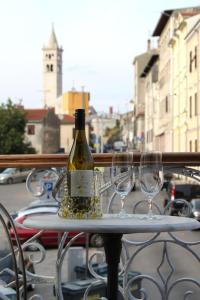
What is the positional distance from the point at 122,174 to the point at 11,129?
7917cm

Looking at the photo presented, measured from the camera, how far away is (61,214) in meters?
3.23

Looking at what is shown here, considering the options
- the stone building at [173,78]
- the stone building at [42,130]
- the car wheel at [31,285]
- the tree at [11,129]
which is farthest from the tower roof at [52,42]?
the car wheel at [31,285]

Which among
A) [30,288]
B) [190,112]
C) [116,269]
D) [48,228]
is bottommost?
[30,288]

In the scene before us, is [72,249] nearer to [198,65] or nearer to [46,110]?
[198,65]

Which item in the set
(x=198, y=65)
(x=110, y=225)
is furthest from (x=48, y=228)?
(x=198, y=65)

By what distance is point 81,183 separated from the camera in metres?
3.22

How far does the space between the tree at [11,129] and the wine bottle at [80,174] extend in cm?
7776

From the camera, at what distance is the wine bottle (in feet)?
A: 10.5

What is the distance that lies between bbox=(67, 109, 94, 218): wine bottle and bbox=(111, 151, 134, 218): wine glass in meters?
0.15

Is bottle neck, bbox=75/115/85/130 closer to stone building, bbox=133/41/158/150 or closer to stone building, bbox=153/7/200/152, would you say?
stone building, bbox=153/7/200/152

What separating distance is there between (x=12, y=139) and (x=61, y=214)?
258 feet

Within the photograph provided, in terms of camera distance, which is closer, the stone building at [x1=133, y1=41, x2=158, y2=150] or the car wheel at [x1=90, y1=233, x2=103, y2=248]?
the car wheel at [x1=90, y1=233, x2=103, y2=248]

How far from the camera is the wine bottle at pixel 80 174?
3.19m

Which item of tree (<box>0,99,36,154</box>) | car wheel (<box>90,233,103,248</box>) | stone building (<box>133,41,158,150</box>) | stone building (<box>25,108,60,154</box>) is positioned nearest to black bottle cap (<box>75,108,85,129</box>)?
car wheel (<box>90,233,103,248</box>)
